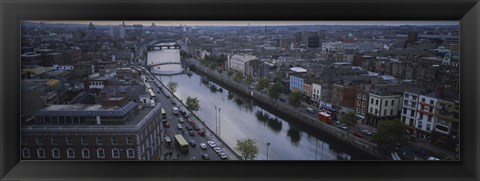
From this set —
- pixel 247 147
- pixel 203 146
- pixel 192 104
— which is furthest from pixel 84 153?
pixel 247 147

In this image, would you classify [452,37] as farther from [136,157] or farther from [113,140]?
[113,140]

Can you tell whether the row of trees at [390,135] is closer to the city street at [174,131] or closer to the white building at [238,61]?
the city street at [174,131]

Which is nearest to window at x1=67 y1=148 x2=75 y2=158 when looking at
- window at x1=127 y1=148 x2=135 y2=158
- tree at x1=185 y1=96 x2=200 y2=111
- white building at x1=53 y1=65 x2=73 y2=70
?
window at x1=127 y1=148 x2=135 y2=158

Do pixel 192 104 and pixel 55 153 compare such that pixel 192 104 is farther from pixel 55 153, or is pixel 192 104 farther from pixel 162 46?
pixel 55 153

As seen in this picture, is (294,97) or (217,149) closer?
(217,149)

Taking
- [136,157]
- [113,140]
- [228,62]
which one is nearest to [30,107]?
[113,140]
